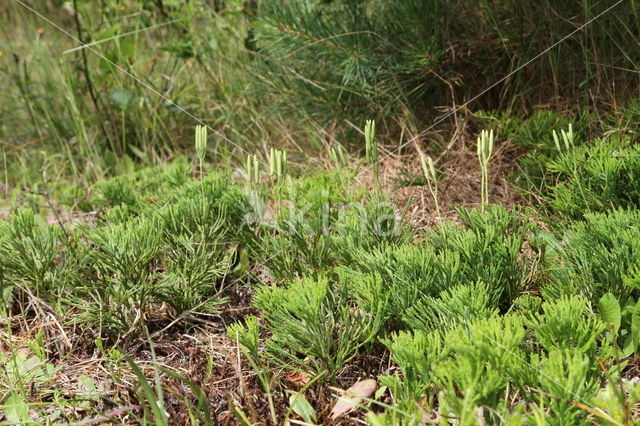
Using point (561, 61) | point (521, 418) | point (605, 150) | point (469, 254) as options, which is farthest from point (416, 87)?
point (521, 418)

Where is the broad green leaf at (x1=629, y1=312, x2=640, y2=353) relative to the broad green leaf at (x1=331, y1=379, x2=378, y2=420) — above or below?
above

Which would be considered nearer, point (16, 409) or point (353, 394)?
point (353, 394)

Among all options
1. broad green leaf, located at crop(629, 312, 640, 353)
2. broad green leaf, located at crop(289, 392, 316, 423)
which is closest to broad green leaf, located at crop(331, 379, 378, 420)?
broad green leaf, located at crop(289, 392, 316, 423)

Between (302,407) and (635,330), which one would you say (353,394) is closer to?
(302,407)

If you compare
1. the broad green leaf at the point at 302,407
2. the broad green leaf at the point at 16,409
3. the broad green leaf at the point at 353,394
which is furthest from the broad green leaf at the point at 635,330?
the broad green leaf at the point at 16,409

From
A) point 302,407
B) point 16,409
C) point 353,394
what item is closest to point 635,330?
point 353,394

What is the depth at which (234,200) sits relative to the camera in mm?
2092

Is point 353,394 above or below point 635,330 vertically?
below

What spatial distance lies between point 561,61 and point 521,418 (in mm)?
2118

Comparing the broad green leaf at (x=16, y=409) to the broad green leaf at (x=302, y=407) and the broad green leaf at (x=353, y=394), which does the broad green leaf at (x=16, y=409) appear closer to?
the broad green leaf at (x=302, y=407)

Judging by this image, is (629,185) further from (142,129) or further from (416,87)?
(142,129)

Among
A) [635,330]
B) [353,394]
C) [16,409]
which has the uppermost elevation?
[635,330]

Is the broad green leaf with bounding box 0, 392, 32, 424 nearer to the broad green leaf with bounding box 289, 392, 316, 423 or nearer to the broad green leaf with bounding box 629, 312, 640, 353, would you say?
the broad green leaf with bounding box 289, 392, 316, 423

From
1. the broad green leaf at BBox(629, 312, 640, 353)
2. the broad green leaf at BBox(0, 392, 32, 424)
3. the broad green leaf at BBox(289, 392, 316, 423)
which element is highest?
the broad green leaf at BBox(629, 312, 640, 353)
